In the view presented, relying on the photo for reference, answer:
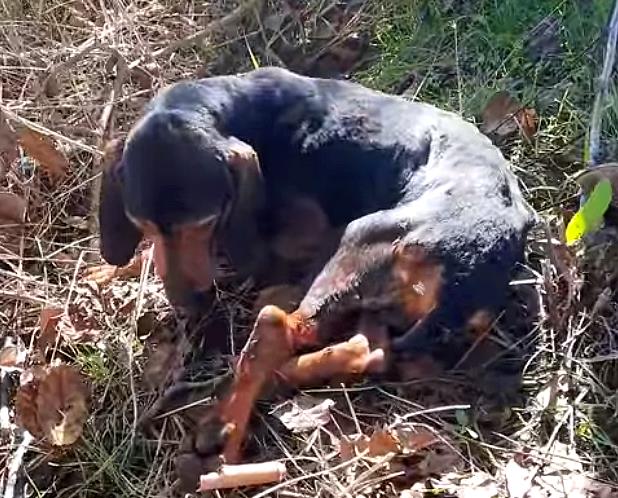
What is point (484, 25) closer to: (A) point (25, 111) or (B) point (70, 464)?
(A) point (25, 111)

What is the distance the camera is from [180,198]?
3.77 m

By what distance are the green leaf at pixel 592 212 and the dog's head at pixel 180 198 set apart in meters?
1.12

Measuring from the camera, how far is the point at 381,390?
3.74 m

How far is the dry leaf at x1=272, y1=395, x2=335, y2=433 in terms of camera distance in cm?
357

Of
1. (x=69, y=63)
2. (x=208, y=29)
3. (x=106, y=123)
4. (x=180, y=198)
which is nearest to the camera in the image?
(x=180, y=198)

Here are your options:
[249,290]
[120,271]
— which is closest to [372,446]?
[249,290]

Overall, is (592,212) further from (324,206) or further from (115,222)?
(115,222)

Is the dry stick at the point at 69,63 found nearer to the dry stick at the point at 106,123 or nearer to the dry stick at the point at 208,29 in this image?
the dry stick at the point at 106,123

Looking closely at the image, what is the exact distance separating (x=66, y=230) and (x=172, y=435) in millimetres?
1309

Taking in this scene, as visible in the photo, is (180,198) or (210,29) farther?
(210,29)

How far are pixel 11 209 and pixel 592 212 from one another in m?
2.24

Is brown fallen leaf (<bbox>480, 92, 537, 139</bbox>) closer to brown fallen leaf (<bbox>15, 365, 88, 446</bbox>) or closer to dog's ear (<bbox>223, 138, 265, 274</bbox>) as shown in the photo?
dog's ear (<bbox>223, 138, 265, 274</bbox>)

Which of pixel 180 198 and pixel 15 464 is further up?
pixel 180 198

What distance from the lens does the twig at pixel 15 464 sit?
3473 mm
